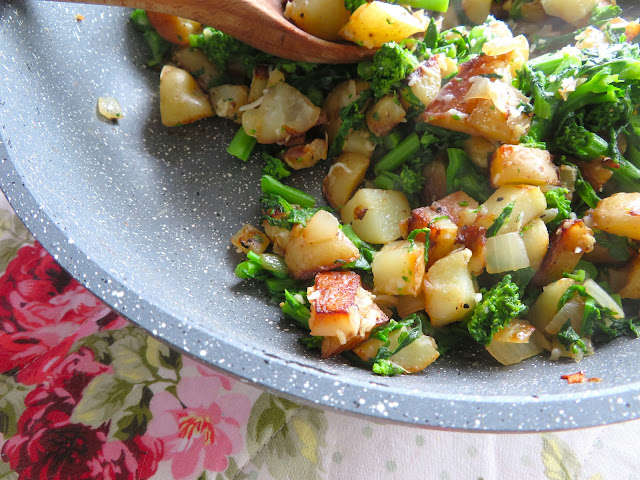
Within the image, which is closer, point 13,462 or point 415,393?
point 415,393

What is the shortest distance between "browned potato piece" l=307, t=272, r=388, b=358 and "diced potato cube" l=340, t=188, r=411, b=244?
21cm

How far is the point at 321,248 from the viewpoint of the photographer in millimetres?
1687

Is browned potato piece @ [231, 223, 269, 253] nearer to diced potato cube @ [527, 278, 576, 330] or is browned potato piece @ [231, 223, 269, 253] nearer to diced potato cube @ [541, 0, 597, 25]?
diced potato cube @ [527, 278, 576, 330]

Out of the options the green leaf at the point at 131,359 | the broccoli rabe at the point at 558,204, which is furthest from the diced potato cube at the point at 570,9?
the green leaf at the point at 131,359

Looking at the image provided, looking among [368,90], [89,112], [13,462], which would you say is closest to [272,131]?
[368,90]

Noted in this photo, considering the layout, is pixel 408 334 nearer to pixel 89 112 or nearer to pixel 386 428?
pixel 386 428

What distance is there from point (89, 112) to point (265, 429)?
1275 millimetres

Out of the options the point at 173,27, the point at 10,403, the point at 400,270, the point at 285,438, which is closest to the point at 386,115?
the point at 400,270

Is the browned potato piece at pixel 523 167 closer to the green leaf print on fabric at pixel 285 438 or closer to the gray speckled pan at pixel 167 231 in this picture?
the gray speckled pan at pixel 167 231

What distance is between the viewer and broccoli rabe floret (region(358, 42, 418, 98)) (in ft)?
5.99

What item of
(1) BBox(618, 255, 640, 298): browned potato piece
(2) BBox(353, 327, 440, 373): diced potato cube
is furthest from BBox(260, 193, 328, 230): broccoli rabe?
(1) BBox(618, 255, 640, 298): browned potato piece

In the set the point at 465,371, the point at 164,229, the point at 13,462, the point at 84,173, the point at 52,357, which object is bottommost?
the point at 13,462

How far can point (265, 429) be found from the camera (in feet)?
5.63

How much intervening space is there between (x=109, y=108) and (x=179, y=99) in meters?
0.26
